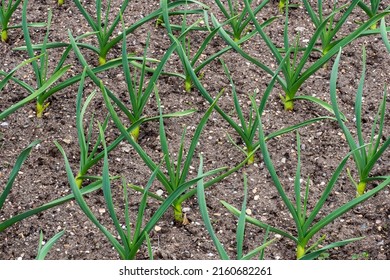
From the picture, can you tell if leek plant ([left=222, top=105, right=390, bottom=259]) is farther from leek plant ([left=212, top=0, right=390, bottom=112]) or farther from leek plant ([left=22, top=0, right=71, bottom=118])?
leek plant ([left=22, top=0, right=71, bottom=118])

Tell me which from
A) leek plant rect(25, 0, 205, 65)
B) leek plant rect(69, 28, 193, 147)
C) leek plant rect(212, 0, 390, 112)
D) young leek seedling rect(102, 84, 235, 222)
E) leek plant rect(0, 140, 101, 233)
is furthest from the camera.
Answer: leek plant rect(25, 0, 205, 65)

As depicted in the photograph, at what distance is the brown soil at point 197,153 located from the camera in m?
1.98

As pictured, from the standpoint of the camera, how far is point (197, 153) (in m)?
2.22

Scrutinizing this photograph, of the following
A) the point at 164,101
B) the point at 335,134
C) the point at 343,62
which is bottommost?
the point at 335,134

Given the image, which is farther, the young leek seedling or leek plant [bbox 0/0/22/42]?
leek plant [bbox 0/0/22/42]

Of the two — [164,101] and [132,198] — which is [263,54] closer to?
[164,101]

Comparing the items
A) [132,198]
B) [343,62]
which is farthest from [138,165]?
[343,62]

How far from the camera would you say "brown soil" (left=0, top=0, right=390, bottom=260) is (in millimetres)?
1984

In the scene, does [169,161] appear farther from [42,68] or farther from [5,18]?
[5,18]

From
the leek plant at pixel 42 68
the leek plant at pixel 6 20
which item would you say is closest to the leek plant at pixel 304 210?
the leek plant at pixel 42 68

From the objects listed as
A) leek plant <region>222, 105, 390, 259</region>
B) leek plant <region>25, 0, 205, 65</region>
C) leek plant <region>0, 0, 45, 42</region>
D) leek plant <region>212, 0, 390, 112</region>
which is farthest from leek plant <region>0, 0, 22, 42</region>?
leek plant <region>222, 105, 390, 259</region>

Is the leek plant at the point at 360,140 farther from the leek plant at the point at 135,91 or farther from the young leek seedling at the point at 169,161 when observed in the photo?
the leek plant at the point at 135,91

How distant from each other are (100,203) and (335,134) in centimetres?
78

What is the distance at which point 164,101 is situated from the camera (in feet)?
7.77
